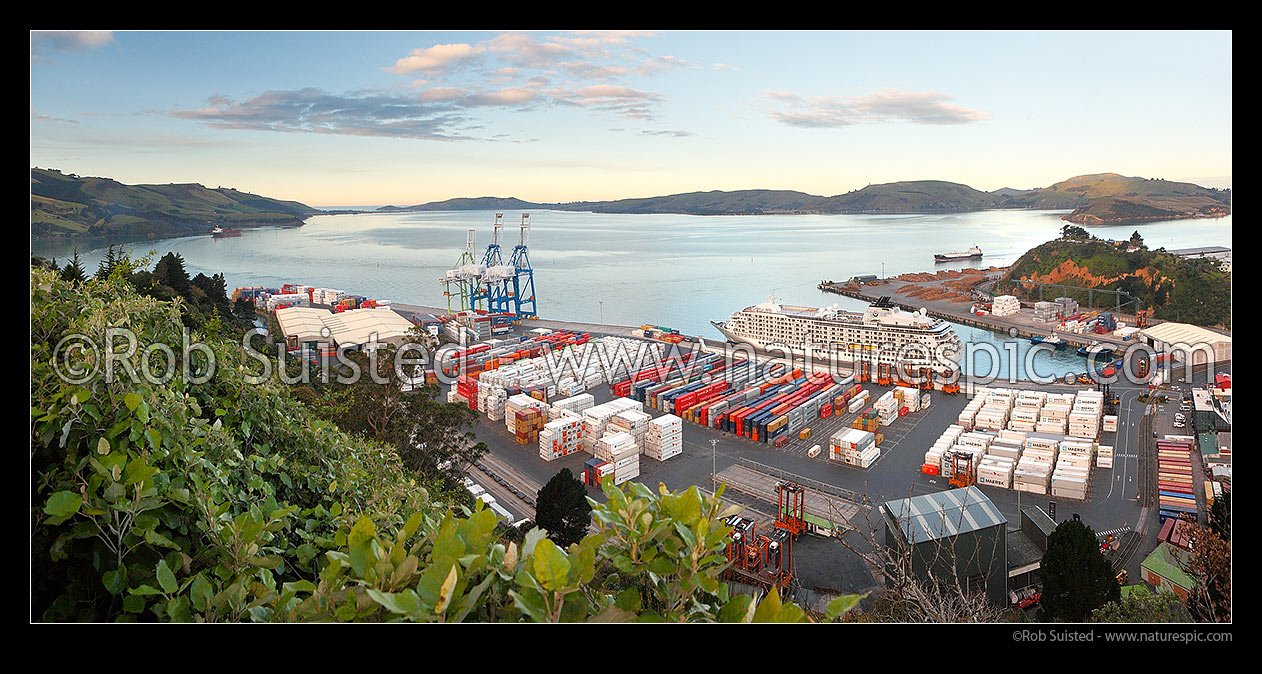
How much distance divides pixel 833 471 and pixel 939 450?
1.18m

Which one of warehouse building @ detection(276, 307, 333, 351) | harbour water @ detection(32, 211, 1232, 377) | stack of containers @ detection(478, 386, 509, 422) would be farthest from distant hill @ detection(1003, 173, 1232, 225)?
warehouse building @ detection(276, 307, 333, 351)

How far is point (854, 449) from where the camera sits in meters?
6.11

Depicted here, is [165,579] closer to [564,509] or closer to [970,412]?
[564,509]

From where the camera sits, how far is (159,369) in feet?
3.74

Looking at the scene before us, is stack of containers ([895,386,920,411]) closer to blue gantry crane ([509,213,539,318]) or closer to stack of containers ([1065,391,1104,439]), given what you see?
stack of containers ([1065,391,1104,439])

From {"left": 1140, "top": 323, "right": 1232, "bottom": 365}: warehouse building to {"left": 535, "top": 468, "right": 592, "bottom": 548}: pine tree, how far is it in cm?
721

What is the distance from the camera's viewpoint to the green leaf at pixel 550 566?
49 centimetres

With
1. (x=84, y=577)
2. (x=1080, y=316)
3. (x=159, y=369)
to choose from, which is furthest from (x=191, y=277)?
(x=1080, y=316)

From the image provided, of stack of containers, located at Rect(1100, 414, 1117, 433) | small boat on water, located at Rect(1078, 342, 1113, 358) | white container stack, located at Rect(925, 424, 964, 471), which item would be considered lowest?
white container stack, located at Rect(925, 424, 964, 471)

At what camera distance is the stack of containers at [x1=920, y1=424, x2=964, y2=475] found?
6.09m

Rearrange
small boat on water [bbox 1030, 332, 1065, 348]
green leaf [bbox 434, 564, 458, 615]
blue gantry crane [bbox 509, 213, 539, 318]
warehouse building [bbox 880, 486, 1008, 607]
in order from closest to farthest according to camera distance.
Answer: green leaf [bbox 434, 564, 458, 615] < warehouse building [bbox 880, 486, 1008, 607] < small boat on water [bbox 1030, 332, 1065, 348] < blue gantry crane [bbox 509, 213, 539, 318]

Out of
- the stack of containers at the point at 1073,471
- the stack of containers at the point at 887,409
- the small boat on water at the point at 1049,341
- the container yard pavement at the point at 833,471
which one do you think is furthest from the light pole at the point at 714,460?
the small boat on water at the point at 1049,341
